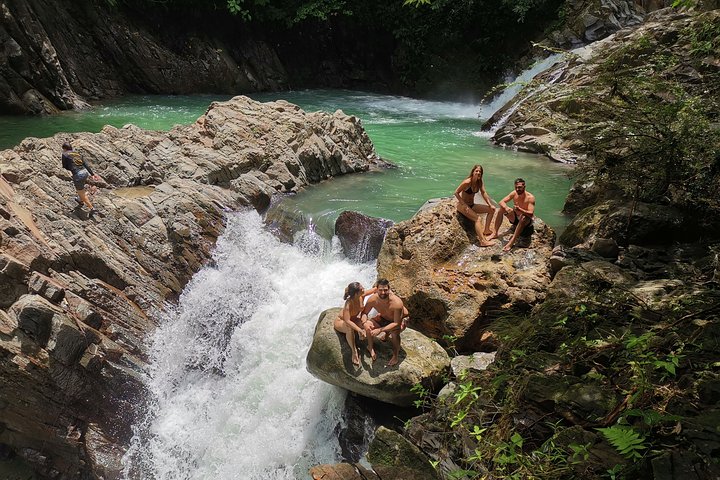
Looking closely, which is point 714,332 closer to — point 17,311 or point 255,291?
point 255,291

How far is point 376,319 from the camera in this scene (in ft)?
21.9

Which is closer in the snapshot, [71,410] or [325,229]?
[71,410]

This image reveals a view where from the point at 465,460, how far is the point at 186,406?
5.26m

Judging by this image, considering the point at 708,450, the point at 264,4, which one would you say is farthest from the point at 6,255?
the point at 264,4

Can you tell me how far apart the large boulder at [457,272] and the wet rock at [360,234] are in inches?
44.7

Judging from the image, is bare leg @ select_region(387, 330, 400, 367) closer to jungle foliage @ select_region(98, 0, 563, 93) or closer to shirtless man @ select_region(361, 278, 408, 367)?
shirtless man @ select_region(361, 278, 408, 367)

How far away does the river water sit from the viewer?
24.3 feet

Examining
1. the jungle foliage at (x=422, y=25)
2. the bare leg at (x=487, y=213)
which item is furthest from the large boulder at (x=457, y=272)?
the jungle foliage at (x=422, y=25)

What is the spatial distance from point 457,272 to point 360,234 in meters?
2.70

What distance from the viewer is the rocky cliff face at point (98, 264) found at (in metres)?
7.43

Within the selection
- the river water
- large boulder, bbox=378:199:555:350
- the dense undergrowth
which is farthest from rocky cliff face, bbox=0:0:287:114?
the dense undergrowth

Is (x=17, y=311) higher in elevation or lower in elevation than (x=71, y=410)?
higher

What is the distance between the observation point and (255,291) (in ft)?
31.3

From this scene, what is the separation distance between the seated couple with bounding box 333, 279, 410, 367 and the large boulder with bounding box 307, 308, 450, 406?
10cm
